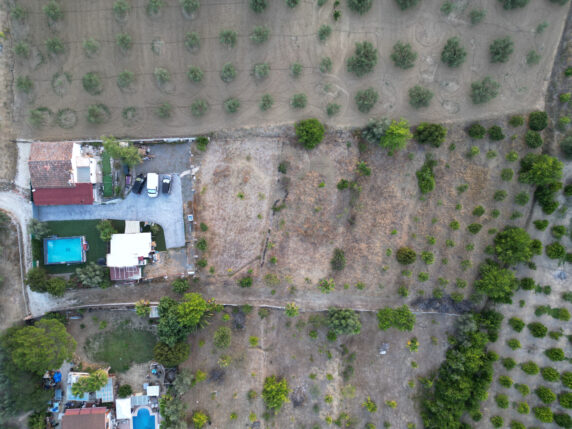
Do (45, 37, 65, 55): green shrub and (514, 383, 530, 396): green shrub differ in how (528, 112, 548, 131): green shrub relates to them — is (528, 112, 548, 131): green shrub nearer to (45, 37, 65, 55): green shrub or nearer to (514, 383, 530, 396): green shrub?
(514, 383, 530, 396): green shrub

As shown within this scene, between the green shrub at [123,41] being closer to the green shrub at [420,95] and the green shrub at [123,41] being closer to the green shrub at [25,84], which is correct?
the green shrub at [25,84]

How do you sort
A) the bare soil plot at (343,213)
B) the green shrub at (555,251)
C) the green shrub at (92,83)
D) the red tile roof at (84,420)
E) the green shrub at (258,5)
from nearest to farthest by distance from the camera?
→ the green shrub at (258,5)
the green shrub at (92,83)
the red tile roof at (84,420)
the green shrub at (555,251)
the bare soil plot at (343,213)

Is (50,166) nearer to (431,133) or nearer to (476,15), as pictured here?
(431,133)

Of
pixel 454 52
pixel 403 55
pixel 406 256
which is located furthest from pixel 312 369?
pixel 454 52

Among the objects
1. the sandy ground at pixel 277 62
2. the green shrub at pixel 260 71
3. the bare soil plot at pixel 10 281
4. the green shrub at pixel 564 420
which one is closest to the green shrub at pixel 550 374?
the green shrub at pixel 564 420

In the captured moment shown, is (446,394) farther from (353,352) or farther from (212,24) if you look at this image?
(212,24)
